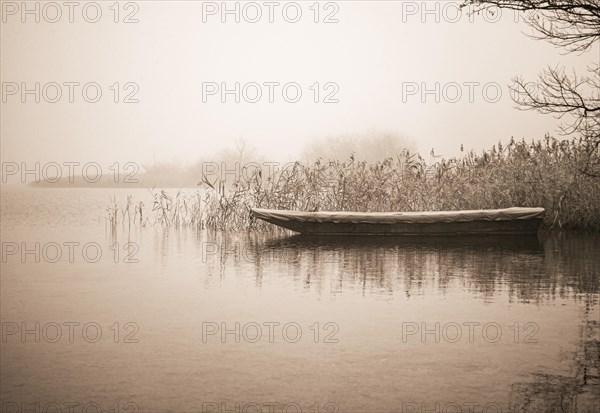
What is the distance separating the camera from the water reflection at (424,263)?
24.3 ft

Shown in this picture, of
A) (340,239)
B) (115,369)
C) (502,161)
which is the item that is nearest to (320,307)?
(115,369)

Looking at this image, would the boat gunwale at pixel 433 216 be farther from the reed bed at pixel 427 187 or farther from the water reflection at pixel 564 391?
the water reflection at pixel 564 391

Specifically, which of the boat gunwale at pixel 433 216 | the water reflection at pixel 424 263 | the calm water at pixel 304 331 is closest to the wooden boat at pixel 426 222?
the boat gunwale at pixel 433 216

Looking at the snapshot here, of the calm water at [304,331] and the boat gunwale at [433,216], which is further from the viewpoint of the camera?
the boat gunwale at [433,216]

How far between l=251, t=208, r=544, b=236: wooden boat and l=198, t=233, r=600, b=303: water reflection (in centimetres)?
27

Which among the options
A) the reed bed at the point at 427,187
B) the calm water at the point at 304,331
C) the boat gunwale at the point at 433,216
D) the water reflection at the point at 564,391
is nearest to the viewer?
the water reflection at the point at 564,391

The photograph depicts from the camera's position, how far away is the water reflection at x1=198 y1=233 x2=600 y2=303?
741 cm

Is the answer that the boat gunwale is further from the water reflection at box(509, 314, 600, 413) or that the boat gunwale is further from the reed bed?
the water reflection at box(509, 314, 600, 413)

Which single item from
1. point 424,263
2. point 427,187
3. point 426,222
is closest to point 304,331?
point 424,263

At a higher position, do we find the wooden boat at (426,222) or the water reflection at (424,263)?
the wooden boat at (426,222)

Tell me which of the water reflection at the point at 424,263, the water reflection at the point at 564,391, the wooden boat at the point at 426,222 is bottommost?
the water reflection at the point at 564,391

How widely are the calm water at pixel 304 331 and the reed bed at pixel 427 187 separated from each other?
3763 mm

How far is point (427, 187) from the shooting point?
15.0 meters

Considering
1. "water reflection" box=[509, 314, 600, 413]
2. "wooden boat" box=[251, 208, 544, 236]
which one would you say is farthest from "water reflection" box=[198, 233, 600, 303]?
"water reflection" box=[509, 314, 600, 413]
